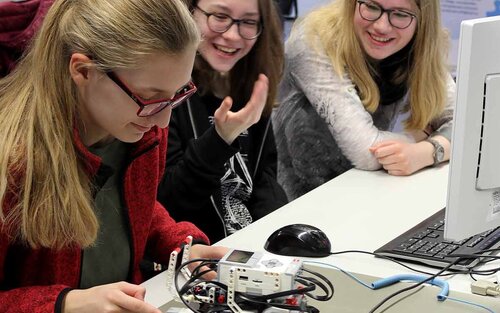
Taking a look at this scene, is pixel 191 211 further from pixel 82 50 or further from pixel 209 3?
pixel 82 50

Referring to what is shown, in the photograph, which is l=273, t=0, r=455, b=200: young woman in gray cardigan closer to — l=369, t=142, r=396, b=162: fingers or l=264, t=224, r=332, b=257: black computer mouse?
l=369, t=142, r=396, b=162: fingers

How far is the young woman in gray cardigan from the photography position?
7.06 ft

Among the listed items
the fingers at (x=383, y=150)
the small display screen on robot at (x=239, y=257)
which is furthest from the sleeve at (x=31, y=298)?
the fingers at (x=383, y=150)

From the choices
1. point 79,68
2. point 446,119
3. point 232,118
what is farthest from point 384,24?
point 79,68

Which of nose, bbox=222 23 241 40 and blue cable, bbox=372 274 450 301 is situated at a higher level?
nose, bbox=222 23 241 40

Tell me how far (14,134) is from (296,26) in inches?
51.1

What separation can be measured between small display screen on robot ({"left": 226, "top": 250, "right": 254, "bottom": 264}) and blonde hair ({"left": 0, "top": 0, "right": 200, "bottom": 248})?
0.85ft

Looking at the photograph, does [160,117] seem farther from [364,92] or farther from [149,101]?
[364,92]

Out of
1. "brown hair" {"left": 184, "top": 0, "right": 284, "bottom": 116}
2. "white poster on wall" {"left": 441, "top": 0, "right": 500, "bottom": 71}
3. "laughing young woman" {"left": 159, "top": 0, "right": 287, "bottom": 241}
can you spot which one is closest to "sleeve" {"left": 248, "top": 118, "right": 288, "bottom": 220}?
"laughing young woman" {"left": 159, "top": 0, "right": 287, "bottom": 241}

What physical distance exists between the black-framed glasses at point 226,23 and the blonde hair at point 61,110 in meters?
0.68

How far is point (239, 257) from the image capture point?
1.15 m

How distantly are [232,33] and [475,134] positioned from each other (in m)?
0.89

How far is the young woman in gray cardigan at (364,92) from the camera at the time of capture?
→ 7.06 feet

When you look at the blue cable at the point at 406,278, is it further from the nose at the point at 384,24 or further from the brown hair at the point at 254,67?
the nose at the point at 384,24
